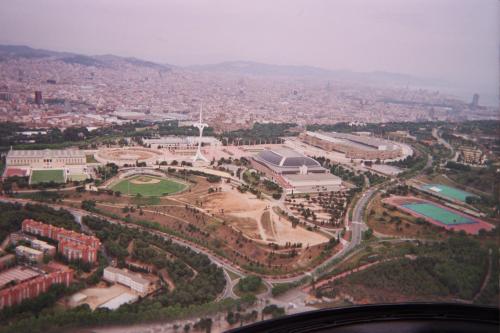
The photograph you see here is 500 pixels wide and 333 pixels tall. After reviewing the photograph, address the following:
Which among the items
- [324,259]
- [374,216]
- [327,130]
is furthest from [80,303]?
[327,130]

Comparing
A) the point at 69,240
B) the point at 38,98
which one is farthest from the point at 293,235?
the point at 38,98

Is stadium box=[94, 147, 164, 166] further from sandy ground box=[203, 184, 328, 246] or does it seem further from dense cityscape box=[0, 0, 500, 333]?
sandy ground box=[203, 184, 328, 246]

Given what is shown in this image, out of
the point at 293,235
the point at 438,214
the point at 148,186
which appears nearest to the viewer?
the point at 293,235

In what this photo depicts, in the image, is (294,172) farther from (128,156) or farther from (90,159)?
(90,159)

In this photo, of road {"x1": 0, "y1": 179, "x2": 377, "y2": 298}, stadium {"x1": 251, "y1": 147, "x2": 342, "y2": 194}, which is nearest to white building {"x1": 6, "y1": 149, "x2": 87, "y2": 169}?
road {"x1": 0, "y1": 179, "x2": 377, "y2": 298}

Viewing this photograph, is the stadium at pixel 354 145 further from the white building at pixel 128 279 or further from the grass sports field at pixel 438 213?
the white building at pixel 128 279

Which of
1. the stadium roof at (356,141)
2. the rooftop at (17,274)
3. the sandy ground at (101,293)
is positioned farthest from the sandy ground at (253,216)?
the stadium roof at (356,141)
